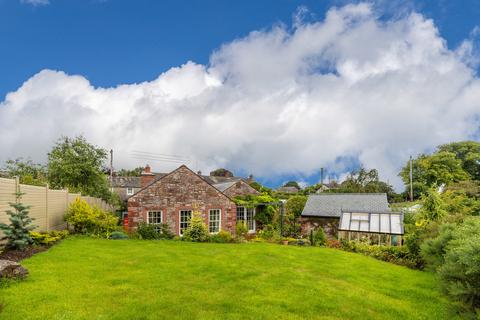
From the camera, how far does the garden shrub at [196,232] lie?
18.4 meters

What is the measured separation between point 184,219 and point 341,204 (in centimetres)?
1194

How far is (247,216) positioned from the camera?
24734 mm

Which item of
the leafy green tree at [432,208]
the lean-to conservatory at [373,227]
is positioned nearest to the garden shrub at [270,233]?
the lean-to conservatory at [373,227]

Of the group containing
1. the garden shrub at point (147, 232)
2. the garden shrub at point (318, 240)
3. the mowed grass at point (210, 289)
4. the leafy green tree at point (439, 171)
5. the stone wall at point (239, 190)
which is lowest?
the garden shrub at point (318, 240)

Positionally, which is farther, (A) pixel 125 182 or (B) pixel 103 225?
(A) pixel 125 182

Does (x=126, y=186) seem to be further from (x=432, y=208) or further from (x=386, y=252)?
(x=432, y=208)

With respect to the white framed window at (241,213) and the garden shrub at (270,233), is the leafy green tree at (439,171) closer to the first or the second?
the garden shrub at (270,233)

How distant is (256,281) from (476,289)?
5.12 metres

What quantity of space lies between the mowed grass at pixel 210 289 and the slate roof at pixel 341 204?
10.9 metres

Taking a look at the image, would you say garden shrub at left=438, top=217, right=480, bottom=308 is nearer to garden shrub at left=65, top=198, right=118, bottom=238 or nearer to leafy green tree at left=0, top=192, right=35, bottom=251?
leafy green tree at left=0, top=192, right=35, bottom=251

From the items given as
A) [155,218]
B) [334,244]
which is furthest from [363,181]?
[155,218]

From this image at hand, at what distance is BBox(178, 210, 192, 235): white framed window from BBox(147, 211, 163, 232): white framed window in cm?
131

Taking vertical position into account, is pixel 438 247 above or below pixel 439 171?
below

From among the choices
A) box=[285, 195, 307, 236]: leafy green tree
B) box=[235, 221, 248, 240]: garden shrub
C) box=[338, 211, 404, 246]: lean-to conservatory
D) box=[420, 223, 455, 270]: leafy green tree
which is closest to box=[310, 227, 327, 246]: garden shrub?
box=[338, 211, 404, 246]: lean-to conservatory
